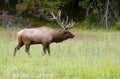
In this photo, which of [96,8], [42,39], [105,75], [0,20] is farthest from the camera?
[96,8]

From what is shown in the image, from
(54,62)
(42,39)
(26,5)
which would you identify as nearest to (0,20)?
(26,5)

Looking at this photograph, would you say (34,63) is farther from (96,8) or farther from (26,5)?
(96,8)

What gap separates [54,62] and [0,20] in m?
18.7

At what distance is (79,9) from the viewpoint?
3428 cm

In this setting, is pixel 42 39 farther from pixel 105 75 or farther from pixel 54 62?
pixel 105 75

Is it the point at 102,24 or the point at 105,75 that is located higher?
the point at 105,75

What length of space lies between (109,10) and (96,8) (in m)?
0.97

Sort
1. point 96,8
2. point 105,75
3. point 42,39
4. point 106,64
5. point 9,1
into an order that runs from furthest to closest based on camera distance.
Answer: point 9,1, point 96,8, point 42,39, point 106,64, point 105,75

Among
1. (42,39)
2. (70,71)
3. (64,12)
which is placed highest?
(70,71)

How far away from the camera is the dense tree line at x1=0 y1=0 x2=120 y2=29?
2964 centimetres

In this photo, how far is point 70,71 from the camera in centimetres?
928

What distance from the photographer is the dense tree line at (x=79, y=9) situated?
29641 millimetres

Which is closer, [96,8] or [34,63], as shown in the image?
[34,63]

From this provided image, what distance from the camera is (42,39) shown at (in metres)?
13.6
